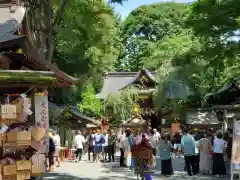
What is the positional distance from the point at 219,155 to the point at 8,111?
947 cm

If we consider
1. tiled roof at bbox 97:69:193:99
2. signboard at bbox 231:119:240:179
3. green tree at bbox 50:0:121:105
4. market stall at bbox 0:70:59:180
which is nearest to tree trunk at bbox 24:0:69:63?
green tree at bbox 50:0:121:105

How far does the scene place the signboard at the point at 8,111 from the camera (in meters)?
7.98

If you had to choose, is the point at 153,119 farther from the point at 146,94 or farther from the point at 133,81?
the point at 133,81

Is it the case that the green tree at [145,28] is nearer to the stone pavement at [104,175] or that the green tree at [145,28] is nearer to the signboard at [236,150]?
the stone pavement at [104,175]

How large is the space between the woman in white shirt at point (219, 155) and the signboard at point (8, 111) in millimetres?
8964

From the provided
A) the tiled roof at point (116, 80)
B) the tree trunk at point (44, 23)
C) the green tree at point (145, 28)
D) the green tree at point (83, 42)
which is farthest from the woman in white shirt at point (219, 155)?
the green tree at point (145, 28)

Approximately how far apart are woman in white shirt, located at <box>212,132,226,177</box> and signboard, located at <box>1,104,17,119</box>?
29.4 ft

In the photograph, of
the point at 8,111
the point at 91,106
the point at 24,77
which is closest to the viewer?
the point at 24,77

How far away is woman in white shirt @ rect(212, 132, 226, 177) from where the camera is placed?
15184 millimetres

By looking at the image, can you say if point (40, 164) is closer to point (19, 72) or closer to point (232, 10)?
point (19, 72)

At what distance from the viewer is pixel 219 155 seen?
15383 mm

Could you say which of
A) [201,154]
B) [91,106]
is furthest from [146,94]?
[201,154]

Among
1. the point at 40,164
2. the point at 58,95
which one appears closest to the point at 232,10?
the point at 40,164

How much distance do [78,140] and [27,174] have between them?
13.9 metres
